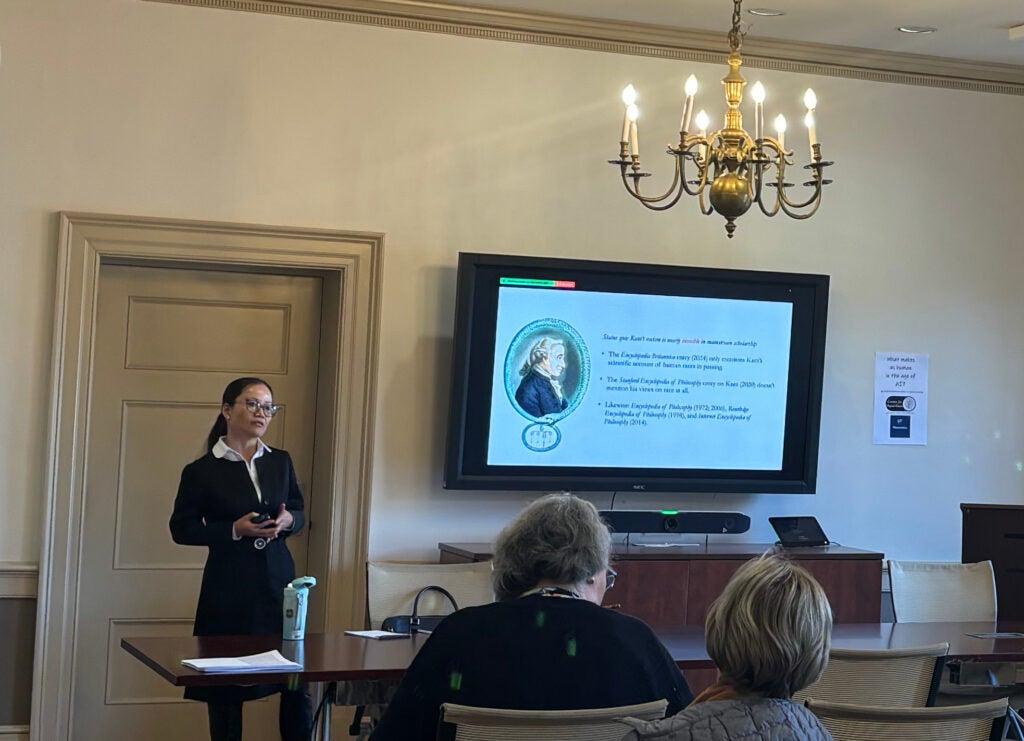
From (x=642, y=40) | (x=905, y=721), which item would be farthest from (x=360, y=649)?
(x=642, y=40)

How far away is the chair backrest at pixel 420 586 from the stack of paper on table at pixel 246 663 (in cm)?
A: 95

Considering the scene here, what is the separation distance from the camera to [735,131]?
4234 mm

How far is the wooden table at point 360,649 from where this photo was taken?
3.34m

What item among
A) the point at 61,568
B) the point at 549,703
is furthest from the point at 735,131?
the point at 61,568

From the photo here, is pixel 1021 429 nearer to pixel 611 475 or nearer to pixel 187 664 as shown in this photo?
pixel 611 475

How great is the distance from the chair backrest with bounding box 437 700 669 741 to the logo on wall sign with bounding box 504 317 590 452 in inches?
120

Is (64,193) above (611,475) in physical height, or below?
above

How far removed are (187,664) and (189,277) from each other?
8.50 ft

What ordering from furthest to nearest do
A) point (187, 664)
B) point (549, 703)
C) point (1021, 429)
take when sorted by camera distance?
point (1021, 429) < point (187, 664) < point (549, 703)

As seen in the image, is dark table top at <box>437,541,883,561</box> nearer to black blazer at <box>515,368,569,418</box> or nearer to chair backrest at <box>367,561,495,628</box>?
black blazer at <box>515,368,569,418</box>

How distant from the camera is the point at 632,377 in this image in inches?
228

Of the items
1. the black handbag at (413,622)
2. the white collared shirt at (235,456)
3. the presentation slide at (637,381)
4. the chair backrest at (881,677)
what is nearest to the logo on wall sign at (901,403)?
the presentation slide at (637,381)

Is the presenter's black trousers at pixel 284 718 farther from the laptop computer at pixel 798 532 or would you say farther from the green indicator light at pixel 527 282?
the laptop computer at pixel 798 532

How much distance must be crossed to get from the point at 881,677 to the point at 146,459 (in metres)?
3.21
